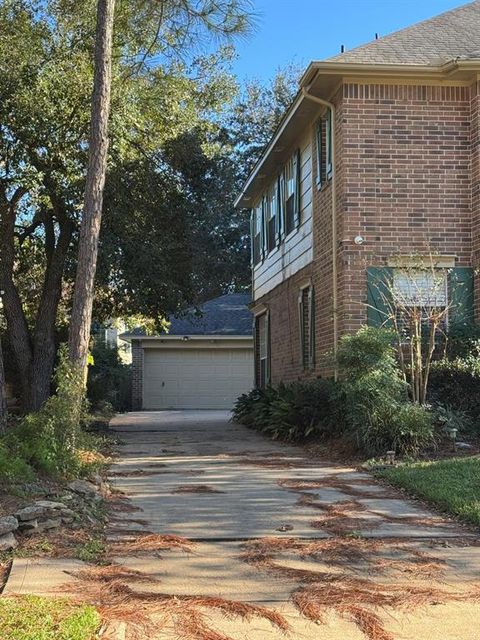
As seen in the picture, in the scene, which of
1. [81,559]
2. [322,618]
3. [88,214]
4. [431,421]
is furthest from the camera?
[431,421]

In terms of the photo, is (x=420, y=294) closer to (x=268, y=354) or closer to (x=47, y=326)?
(x=268, y=354)

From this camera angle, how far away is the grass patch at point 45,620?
3471mm

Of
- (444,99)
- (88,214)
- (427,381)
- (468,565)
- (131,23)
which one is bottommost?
(468,565)

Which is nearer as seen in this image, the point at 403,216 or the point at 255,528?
the point at 255,528

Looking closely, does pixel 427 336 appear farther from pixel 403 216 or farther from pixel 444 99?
pixel 444 99

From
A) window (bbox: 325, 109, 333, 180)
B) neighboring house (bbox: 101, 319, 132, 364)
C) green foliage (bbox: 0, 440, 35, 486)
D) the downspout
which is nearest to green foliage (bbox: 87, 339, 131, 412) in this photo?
neighboring house (bbox: 101, 319, 132, 364)

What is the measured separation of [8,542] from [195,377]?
21.6 metres

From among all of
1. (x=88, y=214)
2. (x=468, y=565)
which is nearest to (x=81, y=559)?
(x=468, y=565)

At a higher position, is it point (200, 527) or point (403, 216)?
point (403, 216)

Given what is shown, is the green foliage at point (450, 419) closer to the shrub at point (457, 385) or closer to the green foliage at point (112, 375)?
the shrub at point (457, 385)

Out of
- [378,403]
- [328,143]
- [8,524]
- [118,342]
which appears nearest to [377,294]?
[378,403]

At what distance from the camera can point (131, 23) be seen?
12008 millimetres

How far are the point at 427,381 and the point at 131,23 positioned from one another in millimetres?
7402

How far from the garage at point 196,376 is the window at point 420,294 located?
48.8ft
